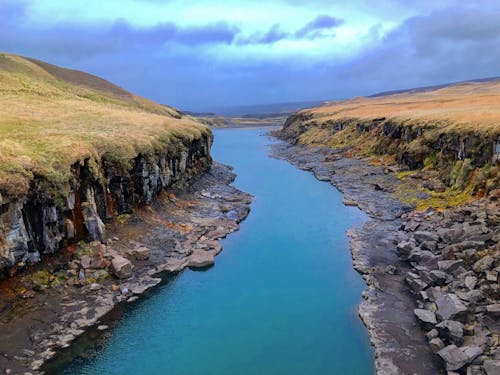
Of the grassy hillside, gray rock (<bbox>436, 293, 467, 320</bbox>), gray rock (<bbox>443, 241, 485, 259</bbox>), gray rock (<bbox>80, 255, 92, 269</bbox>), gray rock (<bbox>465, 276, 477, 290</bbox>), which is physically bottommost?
gray rock (<bbox>436, 293, 467, 320</bbox>)

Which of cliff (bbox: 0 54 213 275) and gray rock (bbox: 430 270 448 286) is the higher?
cliff (bbox: 0 54 213 275)

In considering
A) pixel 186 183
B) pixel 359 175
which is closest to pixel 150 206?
pixel 186 183

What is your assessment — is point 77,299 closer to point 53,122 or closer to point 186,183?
point 53,122

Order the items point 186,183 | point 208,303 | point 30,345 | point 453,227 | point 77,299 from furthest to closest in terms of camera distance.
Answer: point 186,183, point 453,227, point 208,303, point 77,299, point 30,345

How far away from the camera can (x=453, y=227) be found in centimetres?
4106

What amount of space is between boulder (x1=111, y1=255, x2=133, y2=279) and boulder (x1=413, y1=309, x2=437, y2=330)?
21.9 meters

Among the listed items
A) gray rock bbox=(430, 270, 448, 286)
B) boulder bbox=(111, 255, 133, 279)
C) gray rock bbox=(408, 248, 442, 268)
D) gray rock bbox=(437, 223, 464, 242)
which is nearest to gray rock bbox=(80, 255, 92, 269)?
boulder bbox=(111, 255, 133, 279)

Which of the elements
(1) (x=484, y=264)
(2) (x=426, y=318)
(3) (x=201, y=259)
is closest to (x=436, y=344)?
(2) (x=426, y=318)

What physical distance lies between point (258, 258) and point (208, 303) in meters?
10.1

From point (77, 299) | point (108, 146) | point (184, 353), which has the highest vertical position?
point (108, 146)

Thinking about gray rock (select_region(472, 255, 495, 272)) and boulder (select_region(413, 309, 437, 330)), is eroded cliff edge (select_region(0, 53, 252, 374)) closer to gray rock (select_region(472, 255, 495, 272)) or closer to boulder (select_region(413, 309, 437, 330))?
boulder (select_region(413, 309, 437, 330))

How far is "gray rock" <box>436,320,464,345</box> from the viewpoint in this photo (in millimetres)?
25506

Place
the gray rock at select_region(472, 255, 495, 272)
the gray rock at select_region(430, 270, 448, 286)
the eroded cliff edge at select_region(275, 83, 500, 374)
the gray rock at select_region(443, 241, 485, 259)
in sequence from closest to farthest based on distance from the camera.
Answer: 1. the eroded cliff edge at select_region(275, 83, 500, 374)
2. the gray rock at select_region(472, 255, 495, 272)
3. the gray rock at select_region(430, 270, 448, 286)
4. the gray rock at select_region(443, 241, 485, 259)

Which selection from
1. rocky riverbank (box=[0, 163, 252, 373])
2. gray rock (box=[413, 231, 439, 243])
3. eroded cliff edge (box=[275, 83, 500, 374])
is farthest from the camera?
gray rock (box=[413, 231, 439, 243])
